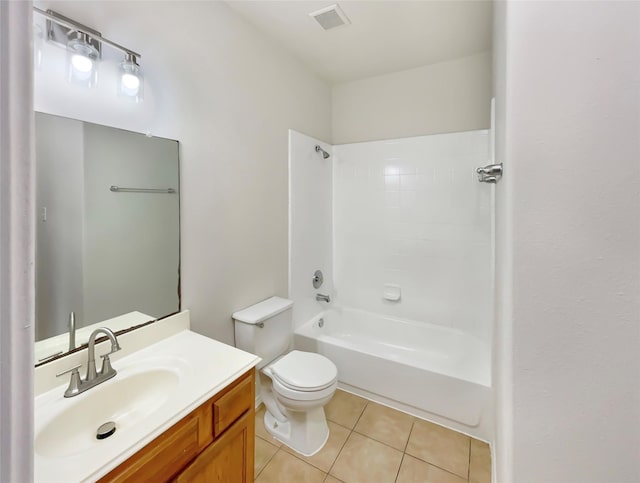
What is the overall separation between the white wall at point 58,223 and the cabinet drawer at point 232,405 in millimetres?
678

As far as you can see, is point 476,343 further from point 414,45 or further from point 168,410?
point 414,45

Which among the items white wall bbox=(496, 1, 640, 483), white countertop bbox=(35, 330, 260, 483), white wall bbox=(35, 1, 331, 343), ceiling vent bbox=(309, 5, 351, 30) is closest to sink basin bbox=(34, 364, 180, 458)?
white countertop bbox=(35, 330, 260, 483)

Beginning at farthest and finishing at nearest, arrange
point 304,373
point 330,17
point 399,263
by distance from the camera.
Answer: point 399,263, point 330,17, point 304,373

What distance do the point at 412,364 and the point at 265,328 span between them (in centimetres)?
103

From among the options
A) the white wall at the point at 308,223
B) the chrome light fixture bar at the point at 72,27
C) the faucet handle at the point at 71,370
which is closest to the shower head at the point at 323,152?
the white wall at the point at 308,223

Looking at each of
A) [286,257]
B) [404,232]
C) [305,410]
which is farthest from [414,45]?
[305,410]

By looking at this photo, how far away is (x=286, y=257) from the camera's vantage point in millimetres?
2297

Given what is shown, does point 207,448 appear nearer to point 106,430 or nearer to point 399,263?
point 106,430

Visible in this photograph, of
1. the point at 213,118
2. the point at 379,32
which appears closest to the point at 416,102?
the point at 379,32

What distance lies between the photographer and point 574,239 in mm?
607

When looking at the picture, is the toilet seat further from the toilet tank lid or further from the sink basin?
the sink basin

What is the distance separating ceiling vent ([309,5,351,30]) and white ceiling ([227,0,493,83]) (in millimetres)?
29

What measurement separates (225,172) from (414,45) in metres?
1.74

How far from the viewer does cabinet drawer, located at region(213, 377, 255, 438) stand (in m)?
1.05
